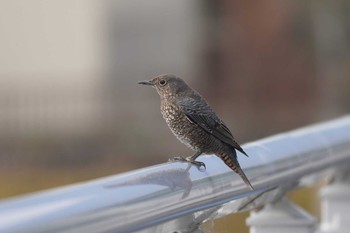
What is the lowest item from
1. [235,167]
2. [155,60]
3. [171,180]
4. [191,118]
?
[155,60]

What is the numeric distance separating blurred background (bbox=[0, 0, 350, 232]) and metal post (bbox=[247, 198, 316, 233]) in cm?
1931

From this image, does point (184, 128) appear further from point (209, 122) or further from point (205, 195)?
point (205, 195)

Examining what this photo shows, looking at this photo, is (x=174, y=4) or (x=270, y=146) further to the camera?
(x=174, y=4)

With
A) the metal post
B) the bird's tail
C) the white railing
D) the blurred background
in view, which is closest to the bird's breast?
the white railing

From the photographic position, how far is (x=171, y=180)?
11.6 feet

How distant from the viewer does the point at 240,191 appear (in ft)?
13.1

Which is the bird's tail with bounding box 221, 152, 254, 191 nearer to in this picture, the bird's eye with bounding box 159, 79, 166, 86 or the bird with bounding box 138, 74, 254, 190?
the bird with bounding box 138, 74, 254, 190

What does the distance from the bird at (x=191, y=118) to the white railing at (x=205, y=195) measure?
22 centimetres

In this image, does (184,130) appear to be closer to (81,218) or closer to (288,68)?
(81,218)

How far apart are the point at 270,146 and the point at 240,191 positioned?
46 centimetres

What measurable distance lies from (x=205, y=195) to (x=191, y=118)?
1.31 m

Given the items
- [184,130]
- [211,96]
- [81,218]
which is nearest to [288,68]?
[211,96]

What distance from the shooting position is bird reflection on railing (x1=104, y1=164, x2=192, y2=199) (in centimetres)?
339

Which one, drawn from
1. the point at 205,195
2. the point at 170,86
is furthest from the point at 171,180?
the point at 170,86
